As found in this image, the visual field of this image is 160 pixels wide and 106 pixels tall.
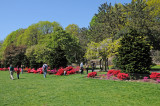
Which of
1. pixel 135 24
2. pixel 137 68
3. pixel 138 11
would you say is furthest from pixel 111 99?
pixel 138 11

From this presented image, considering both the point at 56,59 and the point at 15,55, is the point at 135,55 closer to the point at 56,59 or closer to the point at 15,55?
the point at 56,59

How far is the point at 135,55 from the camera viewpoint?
46.2 feet

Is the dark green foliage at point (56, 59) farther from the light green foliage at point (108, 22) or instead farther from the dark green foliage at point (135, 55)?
the light green foliage at point (108, 22)

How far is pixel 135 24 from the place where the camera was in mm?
28062

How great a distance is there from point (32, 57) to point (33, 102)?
24920 millimetres

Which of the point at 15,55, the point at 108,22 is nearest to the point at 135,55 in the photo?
the point at 108,22

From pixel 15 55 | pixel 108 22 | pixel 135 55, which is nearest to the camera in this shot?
pixel 135 55

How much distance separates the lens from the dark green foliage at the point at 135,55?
45.8 ft

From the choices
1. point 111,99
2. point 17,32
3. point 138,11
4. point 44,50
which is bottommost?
point 111,99

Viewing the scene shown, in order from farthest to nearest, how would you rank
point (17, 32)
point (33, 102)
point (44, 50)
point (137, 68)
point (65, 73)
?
1. point (17, 32)
2. point (44, 50)
3. point (65, 73)
4. point (137, 68)
5. point (33, 102)

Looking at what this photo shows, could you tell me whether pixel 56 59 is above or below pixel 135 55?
above

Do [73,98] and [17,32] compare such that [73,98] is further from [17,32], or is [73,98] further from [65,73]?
[17,32]

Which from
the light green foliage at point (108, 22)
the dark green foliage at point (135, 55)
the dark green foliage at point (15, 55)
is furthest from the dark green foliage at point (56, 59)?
the dark green foliage at point (15, 55)

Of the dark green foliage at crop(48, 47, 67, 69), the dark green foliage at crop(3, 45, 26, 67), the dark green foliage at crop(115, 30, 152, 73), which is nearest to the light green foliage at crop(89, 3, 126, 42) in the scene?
the dark green foliage at crop(48, 47, 67, 69)
